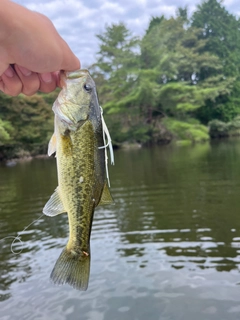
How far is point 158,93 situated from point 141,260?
33.7 metres

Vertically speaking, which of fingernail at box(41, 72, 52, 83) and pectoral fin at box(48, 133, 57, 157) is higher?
fingernail at box(41, 72, 52, 83)

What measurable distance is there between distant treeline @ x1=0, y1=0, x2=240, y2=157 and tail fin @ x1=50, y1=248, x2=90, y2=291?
29354mm

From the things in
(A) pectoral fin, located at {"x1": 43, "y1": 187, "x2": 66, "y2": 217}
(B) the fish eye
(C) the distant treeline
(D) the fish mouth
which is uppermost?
(C) the distant treeline

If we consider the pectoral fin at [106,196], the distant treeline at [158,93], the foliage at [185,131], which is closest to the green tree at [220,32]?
the distant treeline at [158,93]

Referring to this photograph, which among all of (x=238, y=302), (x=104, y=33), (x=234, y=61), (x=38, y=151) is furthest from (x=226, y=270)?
(x=234, y=61)

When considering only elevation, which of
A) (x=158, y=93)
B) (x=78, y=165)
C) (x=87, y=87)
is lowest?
(x=78, y=165)

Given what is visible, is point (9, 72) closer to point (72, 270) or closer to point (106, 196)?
point (106, 196)

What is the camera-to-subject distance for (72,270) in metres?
1.95

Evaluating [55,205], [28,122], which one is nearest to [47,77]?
[55,205]

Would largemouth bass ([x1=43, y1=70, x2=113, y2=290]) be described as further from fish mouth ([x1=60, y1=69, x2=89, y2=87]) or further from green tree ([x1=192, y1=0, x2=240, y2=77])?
green tree ([x1=192, y1=0, x2=240, y2=77])

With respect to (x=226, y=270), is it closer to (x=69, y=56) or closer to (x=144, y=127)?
(x=69, y=56)

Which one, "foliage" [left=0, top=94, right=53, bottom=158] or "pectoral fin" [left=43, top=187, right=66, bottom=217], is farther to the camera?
"foliage" [left=0, top=94, right=53, bottom=158]

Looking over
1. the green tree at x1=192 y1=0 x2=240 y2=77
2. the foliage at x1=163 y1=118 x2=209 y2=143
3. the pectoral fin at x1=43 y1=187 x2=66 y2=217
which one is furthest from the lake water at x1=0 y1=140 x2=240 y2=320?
the green tree at x1=192 y1=0 x2=240 y2=77

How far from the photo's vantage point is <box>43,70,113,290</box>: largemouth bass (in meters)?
1.78
